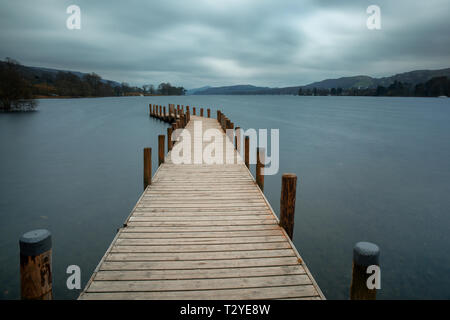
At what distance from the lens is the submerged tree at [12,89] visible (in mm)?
44125

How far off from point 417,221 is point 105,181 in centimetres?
1313

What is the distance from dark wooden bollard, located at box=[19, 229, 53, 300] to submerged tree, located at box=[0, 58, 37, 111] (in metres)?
54.2

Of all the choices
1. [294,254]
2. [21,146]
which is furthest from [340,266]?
[21,146]

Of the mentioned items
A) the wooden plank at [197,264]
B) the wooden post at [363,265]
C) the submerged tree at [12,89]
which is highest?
the submerged tree at [12,89]

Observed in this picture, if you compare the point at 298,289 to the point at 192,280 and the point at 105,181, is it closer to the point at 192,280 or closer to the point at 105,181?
the point at 192,280

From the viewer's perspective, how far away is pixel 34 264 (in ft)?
9.00

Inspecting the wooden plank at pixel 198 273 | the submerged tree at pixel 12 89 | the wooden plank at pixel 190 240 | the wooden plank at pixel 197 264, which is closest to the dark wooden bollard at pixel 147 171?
the wooden plank at pixel 190 240

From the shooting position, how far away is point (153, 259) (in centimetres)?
420

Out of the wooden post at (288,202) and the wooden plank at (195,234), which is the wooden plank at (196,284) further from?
the wooden post at (288,202)

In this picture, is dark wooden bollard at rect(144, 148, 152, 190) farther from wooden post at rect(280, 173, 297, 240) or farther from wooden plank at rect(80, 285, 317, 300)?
wooden plank at rect(80, 285, 317, 300)

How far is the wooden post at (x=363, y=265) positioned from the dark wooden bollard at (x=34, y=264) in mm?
3213

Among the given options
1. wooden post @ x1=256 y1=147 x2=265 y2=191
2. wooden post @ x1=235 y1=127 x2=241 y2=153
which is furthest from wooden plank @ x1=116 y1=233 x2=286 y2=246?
wooden post @ x1=235 y1=127 x2=241 y2=153

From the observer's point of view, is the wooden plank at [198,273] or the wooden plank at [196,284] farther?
the wooden plank at [198,273]

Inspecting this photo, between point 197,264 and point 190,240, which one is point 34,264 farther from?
point 190,240
